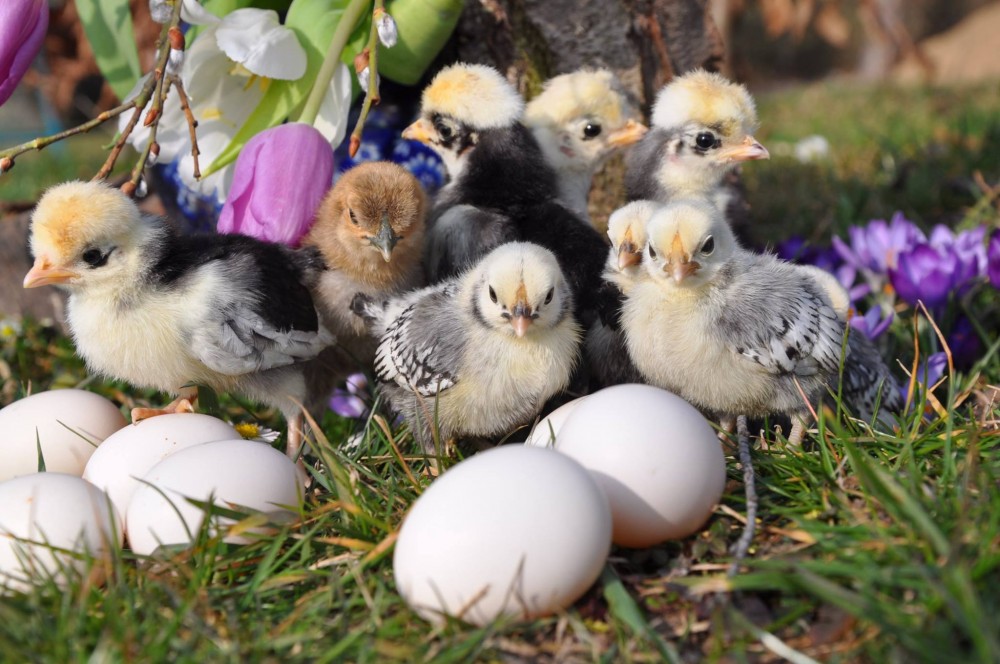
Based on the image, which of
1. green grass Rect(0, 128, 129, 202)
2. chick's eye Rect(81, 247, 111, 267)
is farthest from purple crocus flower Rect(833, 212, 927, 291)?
green grass Rect(0, 128, 129, 202)

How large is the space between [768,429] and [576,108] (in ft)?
3.29

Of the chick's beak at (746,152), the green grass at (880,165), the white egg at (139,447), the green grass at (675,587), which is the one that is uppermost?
the chick's beak at (746,152)

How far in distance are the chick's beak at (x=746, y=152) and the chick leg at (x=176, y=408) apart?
4.69ft

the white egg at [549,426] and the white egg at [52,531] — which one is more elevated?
the white egg at [52,531]

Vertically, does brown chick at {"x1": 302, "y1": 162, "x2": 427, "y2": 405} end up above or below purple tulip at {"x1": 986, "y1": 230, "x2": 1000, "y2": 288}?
above

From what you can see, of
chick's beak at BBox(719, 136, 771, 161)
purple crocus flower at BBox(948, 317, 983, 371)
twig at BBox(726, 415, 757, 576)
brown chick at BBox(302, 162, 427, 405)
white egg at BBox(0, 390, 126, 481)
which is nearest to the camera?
twig at BBox(726, 415, 757, 576)

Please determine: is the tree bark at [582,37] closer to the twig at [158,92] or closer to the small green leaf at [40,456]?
the twig at [158,92]

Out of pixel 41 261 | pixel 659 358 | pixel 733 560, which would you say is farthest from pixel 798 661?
pixel 41 261

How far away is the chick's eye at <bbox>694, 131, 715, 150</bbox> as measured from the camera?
249 centimetres

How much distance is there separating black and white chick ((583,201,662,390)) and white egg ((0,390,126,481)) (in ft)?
3.63

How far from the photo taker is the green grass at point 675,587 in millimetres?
1407

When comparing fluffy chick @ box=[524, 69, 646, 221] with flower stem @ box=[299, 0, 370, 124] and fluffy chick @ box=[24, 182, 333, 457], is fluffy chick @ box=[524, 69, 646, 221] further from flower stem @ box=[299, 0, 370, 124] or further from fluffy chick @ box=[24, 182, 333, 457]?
fluffy chick @ box=[24, 182, 333, 457]

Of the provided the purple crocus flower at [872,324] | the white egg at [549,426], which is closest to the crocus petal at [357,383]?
the white egg at [549,426]

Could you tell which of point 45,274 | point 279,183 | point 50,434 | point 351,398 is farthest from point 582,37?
point 50,434
